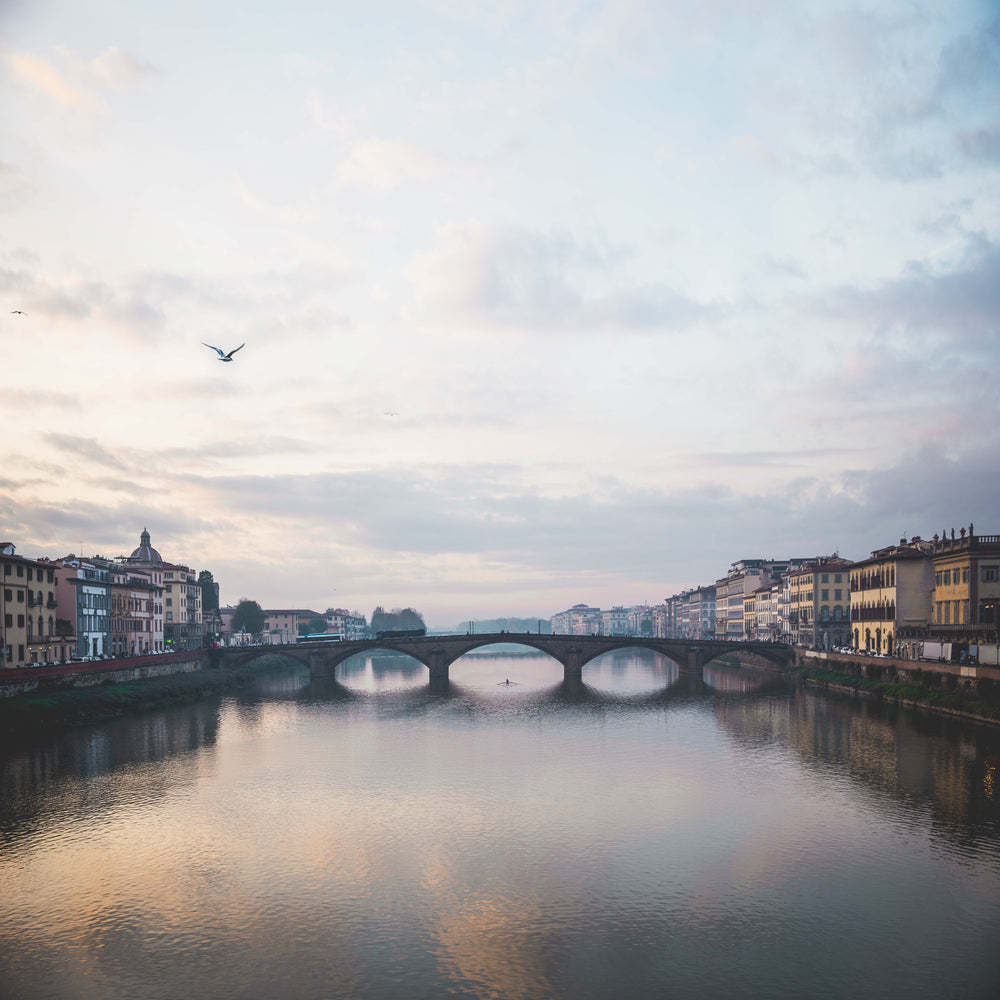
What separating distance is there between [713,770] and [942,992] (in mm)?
30416

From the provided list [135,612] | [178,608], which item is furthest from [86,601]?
[178,608]

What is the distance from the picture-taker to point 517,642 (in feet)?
418

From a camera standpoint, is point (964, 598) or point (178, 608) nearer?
point (964, 598)

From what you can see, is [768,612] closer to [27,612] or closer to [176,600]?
[176,600]

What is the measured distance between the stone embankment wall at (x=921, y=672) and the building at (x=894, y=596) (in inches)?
190

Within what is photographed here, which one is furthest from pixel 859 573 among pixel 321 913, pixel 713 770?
pixel 321 913

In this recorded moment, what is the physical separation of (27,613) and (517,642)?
64.9 meters

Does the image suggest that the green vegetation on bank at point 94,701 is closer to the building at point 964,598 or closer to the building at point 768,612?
the building at point 964,598

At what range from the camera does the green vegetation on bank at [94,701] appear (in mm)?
67875

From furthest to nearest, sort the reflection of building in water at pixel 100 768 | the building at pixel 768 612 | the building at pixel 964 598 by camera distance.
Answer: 1. the building at pixel 768 612
2. the building at pixel 964 598
3. the reflection of building in water at pixel 100 768

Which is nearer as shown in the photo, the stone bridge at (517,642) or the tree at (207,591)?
the stone bridge at (517,642)

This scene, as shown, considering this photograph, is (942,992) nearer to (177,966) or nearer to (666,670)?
(177,966)

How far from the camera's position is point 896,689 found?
81375mm

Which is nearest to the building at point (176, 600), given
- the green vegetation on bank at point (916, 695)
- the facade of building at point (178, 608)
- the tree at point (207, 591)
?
the facade of building at point (178, 608)
